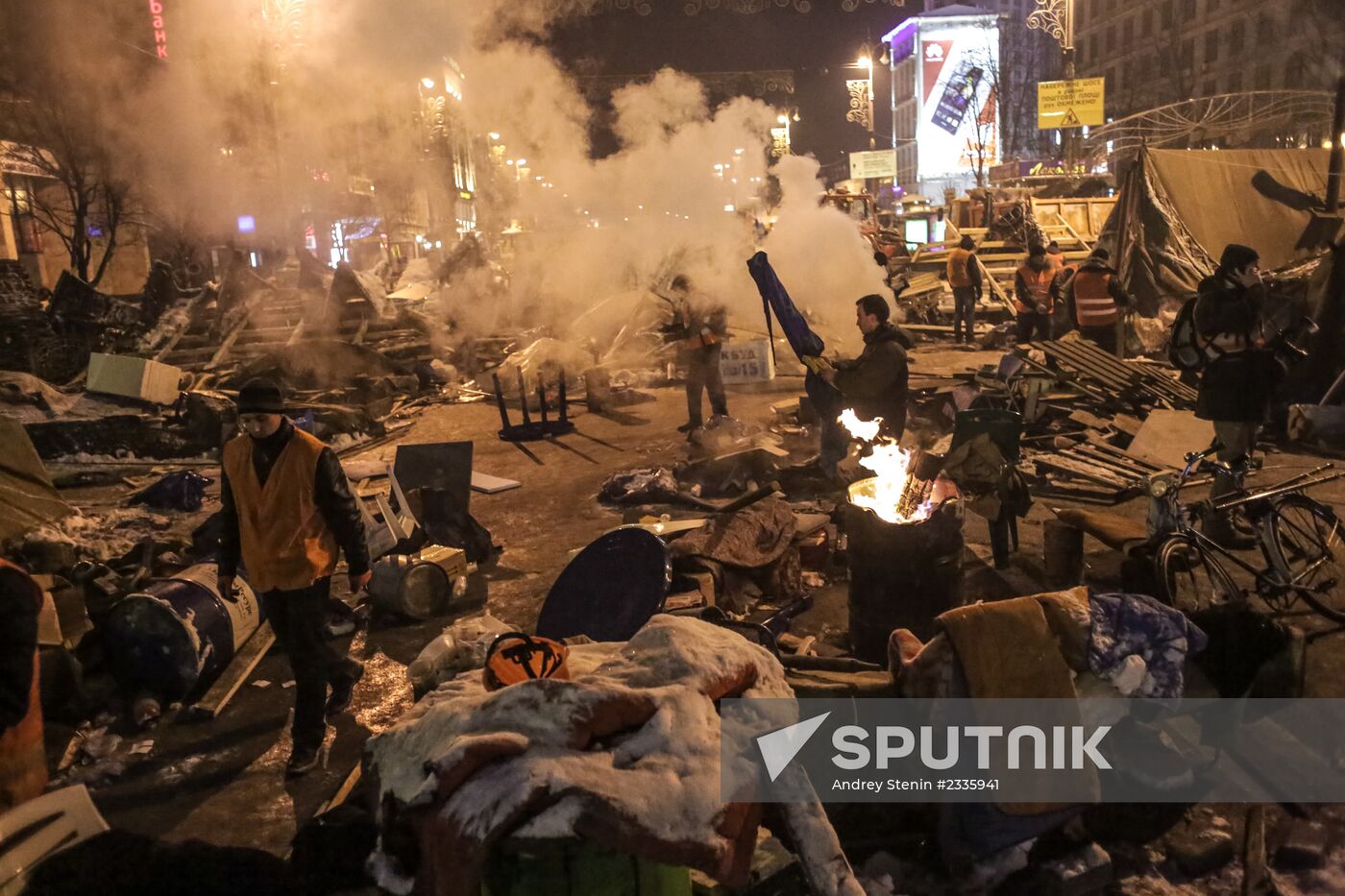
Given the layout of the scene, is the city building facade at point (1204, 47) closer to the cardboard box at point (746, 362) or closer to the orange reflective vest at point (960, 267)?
the orange reflective vest at point (960, 267)

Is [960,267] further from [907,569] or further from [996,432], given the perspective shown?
[907,569]

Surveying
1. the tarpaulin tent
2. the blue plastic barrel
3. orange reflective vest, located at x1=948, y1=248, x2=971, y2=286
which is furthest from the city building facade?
the blue plastic barrel

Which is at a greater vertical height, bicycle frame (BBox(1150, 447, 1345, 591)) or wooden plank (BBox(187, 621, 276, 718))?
bicycle frame (BBox(1150, 447, 1345, 591))

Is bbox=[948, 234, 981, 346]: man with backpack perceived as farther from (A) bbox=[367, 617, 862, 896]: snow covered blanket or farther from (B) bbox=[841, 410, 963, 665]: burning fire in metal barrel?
(A) bbox=[367, 617, 862, 896]: snow covered blanket

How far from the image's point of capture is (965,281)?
1705 cm

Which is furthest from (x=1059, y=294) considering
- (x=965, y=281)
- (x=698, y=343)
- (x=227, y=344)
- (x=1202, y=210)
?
(x=227, y=344)

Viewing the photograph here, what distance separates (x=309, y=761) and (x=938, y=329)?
17274 mm

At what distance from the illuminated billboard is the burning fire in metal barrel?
2099 inches

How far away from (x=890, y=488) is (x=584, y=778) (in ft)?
10.7

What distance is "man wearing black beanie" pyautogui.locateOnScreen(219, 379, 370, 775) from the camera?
13.4 ft

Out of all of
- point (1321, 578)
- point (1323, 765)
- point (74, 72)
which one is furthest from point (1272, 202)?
point (74, 72)

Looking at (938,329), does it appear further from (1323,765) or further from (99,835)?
(99,835)

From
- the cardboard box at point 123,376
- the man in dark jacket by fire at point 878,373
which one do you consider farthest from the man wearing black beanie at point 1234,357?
the cardboard box at point 123,376

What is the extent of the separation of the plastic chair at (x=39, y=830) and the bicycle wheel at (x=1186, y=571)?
508 cm
